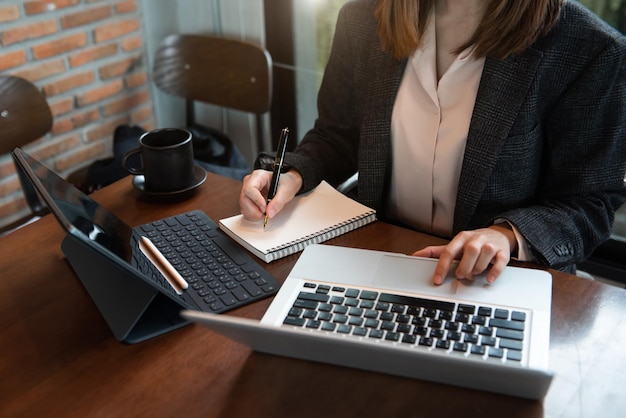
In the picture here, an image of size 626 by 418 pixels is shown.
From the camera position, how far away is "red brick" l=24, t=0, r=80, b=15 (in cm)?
207

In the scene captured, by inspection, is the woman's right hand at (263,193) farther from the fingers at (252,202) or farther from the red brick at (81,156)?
the red brick at (81,156)

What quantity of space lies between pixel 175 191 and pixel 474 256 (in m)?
0.59

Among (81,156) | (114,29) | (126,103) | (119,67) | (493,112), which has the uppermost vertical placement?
(493,112)

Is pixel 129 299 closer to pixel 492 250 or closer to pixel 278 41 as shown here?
pixel 492 250

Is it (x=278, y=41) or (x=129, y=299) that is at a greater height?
(x=129, y=299)

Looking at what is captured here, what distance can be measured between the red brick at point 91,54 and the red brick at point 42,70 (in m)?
0.05

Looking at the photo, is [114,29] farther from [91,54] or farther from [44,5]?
[44,5]

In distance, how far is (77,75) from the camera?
2285mm

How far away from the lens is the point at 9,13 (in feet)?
6.64

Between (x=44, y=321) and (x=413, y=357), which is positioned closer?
(x=413, y=357)

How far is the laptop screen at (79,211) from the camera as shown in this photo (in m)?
0.90

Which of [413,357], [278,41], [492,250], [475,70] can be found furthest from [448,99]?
[278,41]

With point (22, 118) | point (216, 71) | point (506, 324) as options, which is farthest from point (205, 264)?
point (216, 71)

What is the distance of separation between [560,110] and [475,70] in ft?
0.56
